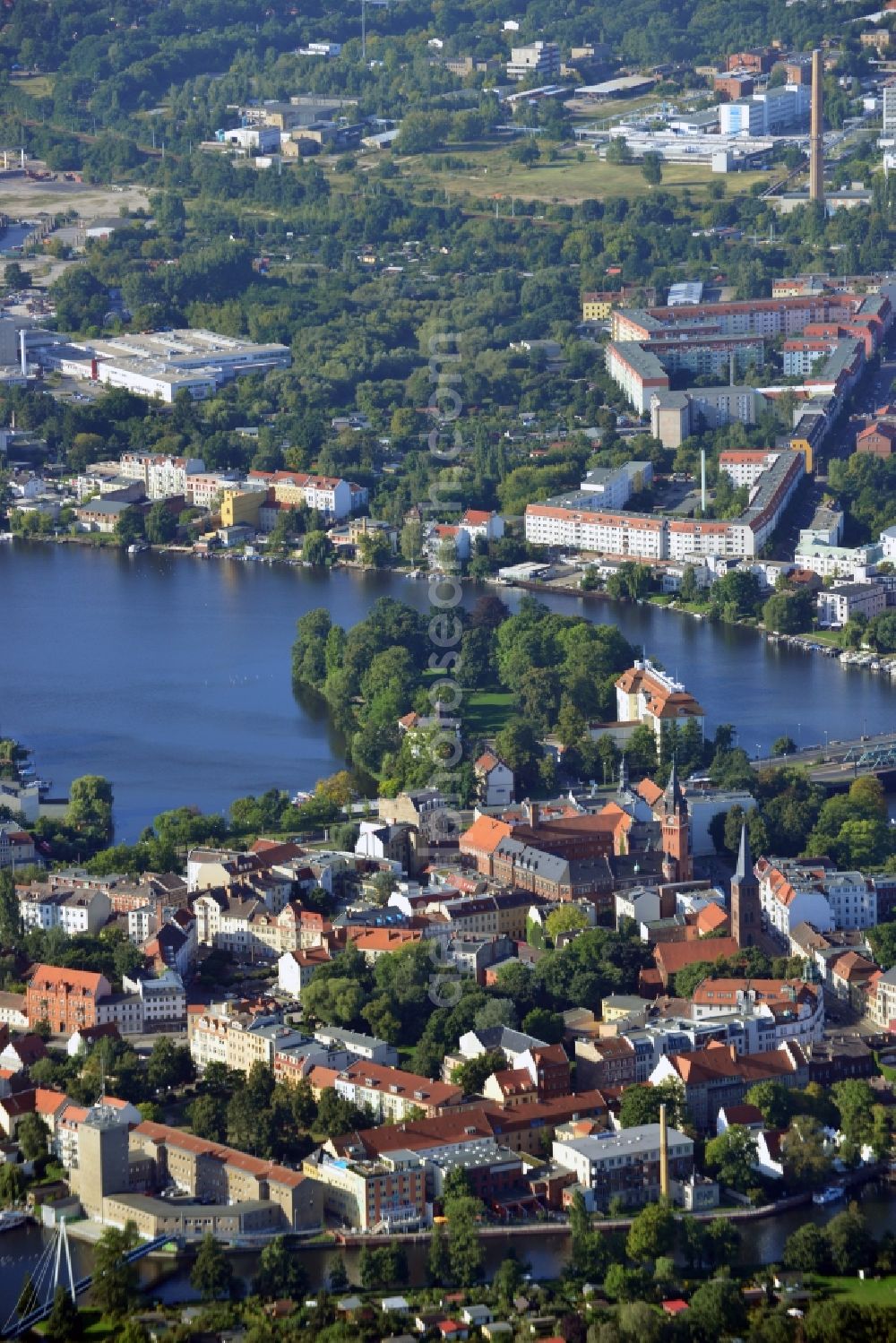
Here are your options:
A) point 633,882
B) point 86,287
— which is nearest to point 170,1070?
point 633,882

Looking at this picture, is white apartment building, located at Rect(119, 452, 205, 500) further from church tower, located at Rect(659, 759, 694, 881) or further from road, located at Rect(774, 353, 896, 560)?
church tower, located at Rect(659, 759, 694, 881)

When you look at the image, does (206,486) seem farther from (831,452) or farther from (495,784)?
(495,784)

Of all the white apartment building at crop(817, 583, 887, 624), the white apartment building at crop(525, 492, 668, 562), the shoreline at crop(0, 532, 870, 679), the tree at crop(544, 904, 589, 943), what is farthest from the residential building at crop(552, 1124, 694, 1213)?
the white apartment building at crop(525, 492, 668, 562)

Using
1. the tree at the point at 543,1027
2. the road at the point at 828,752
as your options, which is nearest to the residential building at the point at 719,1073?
the tree at the point at 543,1027

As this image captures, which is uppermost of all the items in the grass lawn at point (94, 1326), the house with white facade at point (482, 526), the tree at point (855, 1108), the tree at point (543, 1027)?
the house with white facade at point (482, 526)

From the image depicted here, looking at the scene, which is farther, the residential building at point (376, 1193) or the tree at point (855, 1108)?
the tree at point (855, 1108)

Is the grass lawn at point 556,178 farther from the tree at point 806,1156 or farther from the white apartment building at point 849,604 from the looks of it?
the tree at point 806,1156

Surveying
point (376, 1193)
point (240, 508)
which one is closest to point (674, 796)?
point (376, 1193)
